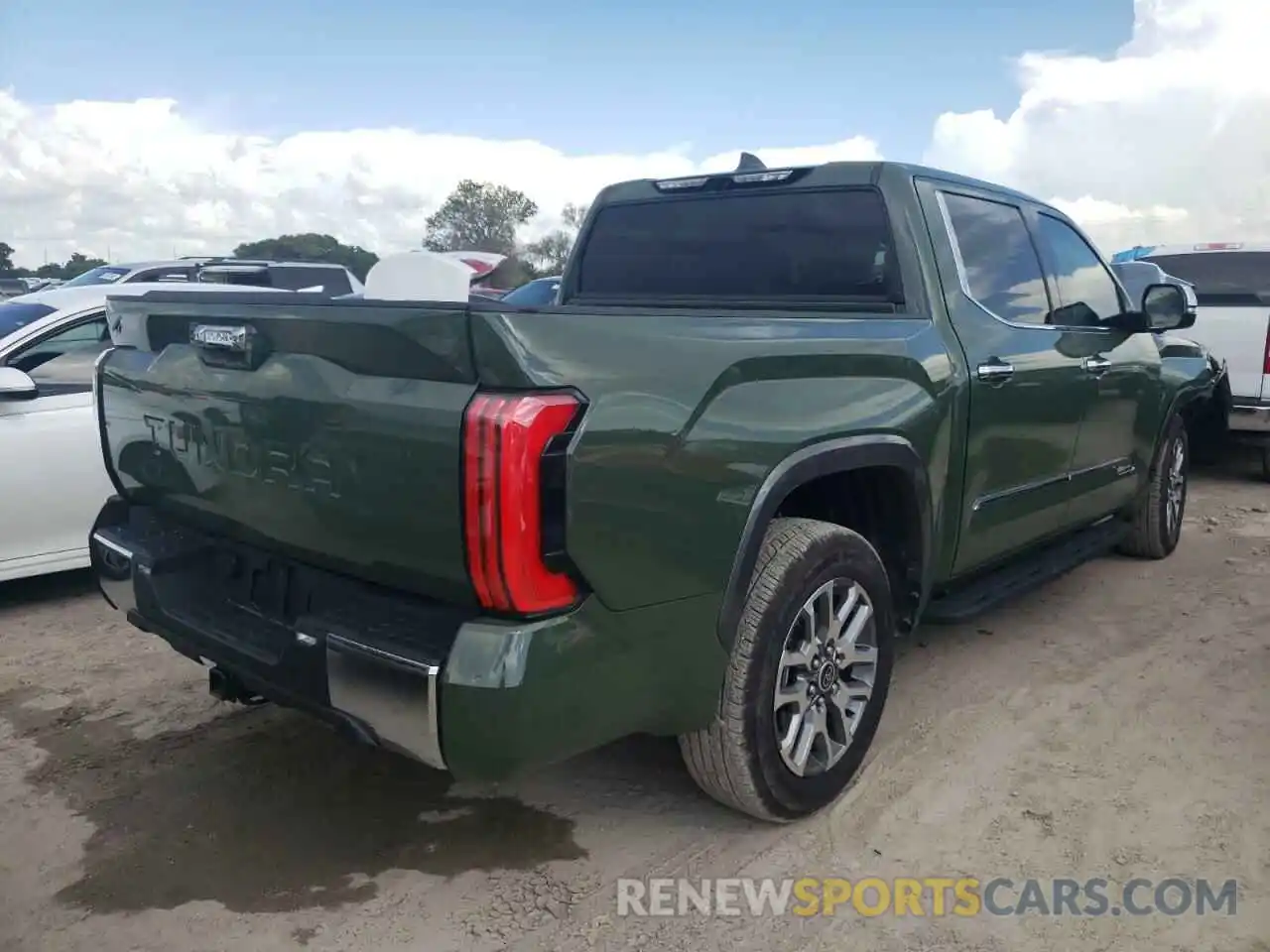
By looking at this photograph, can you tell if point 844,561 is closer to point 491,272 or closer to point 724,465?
point 724,465

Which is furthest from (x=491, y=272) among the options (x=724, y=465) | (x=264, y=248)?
(x=264, y=248)

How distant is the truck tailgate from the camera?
221cm

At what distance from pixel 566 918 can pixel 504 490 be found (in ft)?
3.84

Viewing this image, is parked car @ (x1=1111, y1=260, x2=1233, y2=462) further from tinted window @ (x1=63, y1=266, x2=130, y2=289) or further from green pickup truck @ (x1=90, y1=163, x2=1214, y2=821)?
tinted window @ (x1=63, y1=266, x2=130, y2=289)

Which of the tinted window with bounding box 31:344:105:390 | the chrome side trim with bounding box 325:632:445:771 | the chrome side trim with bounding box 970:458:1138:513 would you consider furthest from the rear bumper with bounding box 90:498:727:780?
the tinted window with bounding box 31:344:105:390

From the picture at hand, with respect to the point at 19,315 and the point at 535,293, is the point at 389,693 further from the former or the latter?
the point at 535,293

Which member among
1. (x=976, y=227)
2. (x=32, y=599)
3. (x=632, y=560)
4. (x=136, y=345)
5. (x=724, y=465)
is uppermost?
(x=976, y=227)

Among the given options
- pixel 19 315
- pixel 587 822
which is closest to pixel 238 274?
pixel 19 315

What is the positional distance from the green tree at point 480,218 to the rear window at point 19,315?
27.7 feet

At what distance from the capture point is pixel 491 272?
4414 millimetres

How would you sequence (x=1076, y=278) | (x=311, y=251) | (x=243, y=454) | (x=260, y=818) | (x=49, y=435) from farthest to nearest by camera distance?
1. (x=311, y=251)
2. (x=49, y=435)
3. (x=1076, y=278)
4. (x=260, y=818)
5. (x=243, y=454)

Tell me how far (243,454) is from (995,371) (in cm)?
244

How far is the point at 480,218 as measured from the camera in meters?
16.9

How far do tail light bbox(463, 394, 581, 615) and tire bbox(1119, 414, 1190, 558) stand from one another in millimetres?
4127
